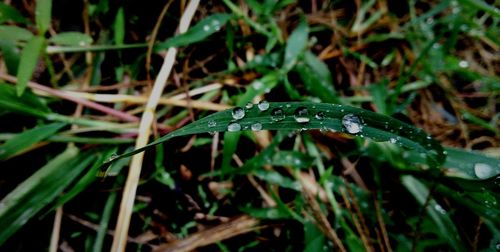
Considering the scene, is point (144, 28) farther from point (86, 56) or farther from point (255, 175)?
point (255, 175)

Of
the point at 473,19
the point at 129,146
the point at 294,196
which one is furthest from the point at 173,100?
the point at 473,19

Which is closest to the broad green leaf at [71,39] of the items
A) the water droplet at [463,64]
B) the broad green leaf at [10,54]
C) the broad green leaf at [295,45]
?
the broad green leaf at [10,54]

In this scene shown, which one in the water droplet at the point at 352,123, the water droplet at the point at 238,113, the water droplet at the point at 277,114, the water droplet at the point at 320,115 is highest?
the water droplet at the point at 238,113

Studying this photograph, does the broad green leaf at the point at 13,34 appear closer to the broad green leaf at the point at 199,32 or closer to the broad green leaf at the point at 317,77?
Answer: the broad green leaf at the point at 199,32

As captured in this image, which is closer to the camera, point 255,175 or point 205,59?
point 255,175

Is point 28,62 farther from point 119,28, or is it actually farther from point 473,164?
point 473,164

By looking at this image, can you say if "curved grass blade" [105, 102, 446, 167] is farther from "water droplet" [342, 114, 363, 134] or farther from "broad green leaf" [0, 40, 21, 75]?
"broad green leaf" [0, 40, 21, 75]

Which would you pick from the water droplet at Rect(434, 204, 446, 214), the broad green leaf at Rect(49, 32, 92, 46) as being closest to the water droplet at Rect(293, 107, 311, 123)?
the water droplet at Rect(434, 204, 446, 214)

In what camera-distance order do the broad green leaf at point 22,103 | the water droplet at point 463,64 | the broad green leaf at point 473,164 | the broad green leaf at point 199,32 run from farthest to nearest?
1. the water droplet at point 463,64
2. the broad green leaf at point 199,32
3. the broad green leaf at point 22,103
4. the broad green leaf at point 473,164
